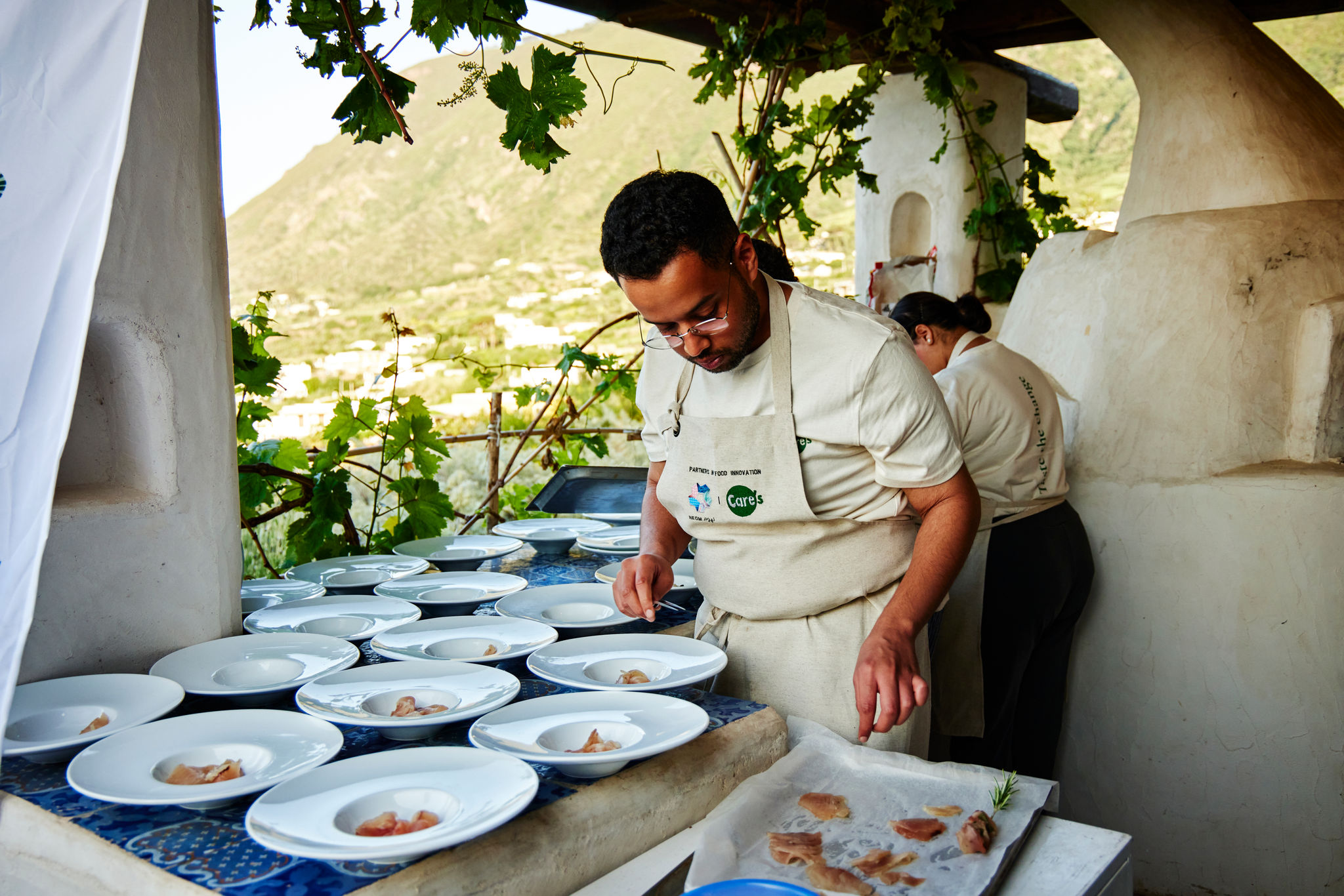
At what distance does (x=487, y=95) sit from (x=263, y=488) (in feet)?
5.73

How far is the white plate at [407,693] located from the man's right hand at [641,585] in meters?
0.37

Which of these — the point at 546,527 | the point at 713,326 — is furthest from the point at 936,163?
the point at 713,326

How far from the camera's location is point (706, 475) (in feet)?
6.41

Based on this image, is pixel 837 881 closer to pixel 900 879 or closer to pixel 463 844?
pixel 900 879

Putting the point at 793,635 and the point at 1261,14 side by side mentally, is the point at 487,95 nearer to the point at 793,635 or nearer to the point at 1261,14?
the point at 793,635

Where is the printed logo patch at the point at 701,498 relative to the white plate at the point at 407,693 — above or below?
above

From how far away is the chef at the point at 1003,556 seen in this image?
3.19 meters

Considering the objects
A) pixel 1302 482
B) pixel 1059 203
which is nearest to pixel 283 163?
pixel 1059 203

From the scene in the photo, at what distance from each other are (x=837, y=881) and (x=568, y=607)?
1.21 m

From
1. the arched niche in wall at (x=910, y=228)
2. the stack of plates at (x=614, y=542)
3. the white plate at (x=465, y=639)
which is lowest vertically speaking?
the white plate at (x=465, y=639)

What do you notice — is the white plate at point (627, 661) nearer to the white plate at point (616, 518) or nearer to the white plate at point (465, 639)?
the white plate at point (465, 639)

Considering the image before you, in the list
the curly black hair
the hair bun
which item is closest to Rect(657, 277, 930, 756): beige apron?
the curly black hair

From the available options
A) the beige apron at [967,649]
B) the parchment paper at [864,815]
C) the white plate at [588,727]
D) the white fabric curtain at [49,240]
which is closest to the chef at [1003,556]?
the beige apron at [967,649]

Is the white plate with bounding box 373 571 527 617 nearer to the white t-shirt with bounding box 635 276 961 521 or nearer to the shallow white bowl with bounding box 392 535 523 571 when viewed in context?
the shallow white bowl with bounding box 392 535 523 571
